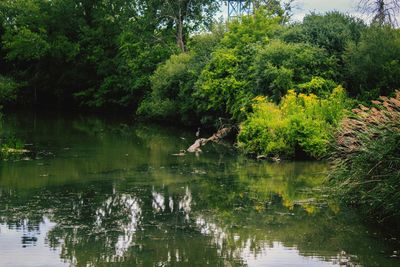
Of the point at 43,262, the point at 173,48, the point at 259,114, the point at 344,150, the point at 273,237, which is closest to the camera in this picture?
the point at 43,262

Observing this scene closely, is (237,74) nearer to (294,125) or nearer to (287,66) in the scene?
(287,66)

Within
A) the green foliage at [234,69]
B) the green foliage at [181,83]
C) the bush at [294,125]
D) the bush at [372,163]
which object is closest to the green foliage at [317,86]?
the bush at [294,125]

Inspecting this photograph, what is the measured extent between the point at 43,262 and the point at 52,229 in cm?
192

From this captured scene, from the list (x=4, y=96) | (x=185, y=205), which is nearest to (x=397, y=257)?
(x=185, y=205)

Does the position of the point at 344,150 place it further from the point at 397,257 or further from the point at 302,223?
the point at 397,257

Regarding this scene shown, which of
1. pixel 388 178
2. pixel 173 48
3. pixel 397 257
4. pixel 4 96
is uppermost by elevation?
pixel 173 48

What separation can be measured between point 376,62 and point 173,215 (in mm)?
13016

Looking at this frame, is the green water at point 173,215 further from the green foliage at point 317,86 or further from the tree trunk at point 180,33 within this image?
the tree trunk at point 180,33

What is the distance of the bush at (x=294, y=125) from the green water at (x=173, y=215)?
881 mm

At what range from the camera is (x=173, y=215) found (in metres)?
13.2

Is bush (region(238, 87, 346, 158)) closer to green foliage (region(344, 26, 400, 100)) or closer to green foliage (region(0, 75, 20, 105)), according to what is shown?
green foliage (region(344, 26, 400, 100))

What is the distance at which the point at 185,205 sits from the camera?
557 inches

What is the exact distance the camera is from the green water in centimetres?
1050

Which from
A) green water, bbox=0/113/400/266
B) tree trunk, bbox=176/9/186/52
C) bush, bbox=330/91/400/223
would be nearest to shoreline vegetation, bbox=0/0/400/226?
bush, bbox=330/91/400/223
